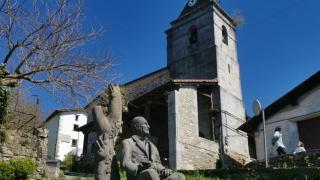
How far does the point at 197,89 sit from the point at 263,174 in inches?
504

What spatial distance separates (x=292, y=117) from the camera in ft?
59.9

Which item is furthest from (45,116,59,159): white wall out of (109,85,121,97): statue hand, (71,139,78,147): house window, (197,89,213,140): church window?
(109,85,121,97): statue hand

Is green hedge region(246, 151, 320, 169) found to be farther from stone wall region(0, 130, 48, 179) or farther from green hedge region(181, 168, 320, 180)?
stone wall region(0, 130, 48, 179)

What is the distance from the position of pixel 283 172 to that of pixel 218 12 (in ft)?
68.0

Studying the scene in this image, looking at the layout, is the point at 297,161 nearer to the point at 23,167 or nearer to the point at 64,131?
the point at 23,167

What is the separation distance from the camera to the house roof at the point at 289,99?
1795 cm

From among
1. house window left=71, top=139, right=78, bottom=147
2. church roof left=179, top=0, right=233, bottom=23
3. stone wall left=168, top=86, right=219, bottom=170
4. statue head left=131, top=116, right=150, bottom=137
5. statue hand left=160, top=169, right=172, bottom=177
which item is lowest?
statue hand left=160, top=169, right=172, bottom=177

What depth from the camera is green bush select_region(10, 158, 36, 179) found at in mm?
13227

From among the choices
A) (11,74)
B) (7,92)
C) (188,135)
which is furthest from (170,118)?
(11,74)

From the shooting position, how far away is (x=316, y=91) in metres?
17.9

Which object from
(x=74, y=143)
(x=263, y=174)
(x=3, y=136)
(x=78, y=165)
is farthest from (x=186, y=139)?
(x=74, y=143)

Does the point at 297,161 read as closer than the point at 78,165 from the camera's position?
Yes

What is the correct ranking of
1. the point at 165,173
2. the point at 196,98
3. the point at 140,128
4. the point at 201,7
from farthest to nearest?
the point at 201,7 → the point at 196,98 → the point at 140,128 → the point at 165,173

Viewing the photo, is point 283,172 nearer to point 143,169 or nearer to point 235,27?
point 143,169
